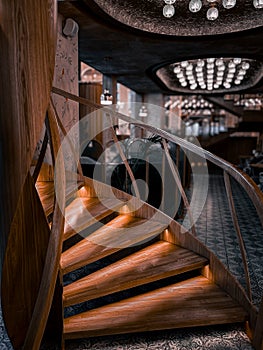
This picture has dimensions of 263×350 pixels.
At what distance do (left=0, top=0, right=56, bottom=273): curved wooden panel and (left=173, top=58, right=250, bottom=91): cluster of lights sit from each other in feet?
21.9

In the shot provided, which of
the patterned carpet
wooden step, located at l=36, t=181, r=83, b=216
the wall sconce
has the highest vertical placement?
the wall sconce

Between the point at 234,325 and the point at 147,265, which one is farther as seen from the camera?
the point at 147,265

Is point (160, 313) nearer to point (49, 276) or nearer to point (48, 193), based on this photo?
point (49, 276)

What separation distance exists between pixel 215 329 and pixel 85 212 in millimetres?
1421

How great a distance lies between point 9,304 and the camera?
1.64 metres

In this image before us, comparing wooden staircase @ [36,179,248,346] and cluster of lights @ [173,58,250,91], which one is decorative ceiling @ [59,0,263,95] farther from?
wooden staircase @ [36,179,248,346]

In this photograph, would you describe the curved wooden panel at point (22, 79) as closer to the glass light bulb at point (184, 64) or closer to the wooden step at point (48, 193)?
the wooden step at point (48, 193)

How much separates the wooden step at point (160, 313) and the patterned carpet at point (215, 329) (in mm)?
104

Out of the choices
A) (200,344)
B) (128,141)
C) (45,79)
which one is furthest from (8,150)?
(128,141)

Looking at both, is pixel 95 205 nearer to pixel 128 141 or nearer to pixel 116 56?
pixel 128 141

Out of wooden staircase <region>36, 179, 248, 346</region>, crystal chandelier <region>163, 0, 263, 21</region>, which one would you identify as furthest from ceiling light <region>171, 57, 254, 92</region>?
wooden staircase <region>36, 179, 248, 346</region>

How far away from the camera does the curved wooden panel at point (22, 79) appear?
131 cm

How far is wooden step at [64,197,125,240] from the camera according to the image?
99.4 inches

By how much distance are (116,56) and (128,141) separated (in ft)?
9.13
